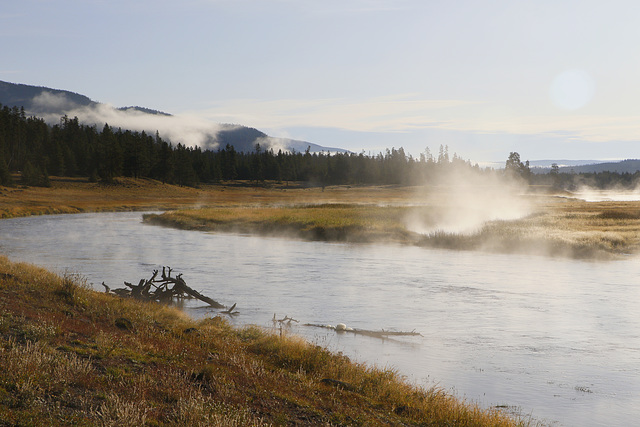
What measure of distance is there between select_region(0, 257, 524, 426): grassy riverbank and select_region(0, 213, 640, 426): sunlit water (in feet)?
7.27

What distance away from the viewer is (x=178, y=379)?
1000 cm

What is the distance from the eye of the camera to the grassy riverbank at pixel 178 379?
7996 millimetres

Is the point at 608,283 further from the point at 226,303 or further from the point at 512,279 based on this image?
the point at 226,303

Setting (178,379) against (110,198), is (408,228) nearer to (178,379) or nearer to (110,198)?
(178,379)

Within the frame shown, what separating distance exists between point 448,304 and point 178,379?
576 inches

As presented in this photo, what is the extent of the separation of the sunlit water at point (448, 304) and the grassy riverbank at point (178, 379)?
7.27ft

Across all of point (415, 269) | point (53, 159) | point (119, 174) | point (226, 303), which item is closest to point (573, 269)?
point (415, 269)

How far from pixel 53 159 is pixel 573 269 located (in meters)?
123

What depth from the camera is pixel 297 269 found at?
31328 millimetres

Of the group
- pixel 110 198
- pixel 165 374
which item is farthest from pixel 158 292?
pixel 110 198

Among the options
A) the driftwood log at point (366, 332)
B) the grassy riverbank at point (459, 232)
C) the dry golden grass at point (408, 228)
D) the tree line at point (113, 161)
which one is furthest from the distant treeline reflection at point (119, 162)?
the driftwood log at point (366, 332)

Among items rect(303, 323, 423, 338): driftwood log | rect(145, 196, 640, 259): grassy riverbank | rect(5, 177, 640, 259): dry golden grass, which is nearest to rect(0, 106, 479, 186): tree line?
rect(5, 177, 640, 259): dry golden grass

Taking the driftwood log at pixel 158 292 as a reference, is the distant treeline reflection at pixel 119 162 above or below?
above

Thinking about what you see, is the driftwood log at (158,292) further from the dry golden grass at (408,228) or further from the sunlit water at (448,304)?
the dry golden grass at (408,228)
